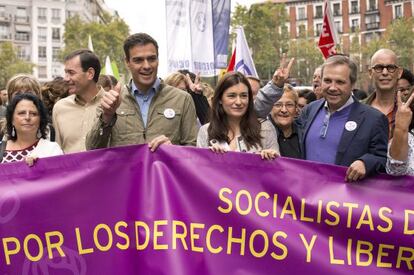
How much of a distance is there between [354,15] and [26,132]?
8377 cm

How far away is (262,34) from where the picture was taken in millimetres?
63156

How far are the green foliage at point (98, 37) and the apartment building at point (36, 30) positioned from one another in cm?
1496

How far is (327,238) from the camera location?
3.57m

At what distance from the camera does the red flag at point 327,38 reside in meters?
9.77

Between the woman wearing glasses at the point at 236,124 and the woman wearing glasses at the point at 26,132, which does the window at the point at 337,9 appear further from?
the woman wearing glasses at the point at 26,132

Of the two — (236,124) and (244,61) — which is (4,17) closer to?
(244,61)

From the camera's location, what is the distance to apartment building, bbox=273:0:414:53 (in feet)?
259

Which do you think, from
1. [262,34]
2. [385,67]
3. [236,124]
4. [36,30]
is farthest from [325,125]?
[36,30]

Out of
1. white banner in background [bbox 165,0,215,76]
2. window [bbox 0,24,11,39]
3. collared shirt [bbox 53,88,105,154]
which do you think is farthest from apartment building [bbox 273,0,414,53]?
collared shirt [bbox 53,88,105,154]

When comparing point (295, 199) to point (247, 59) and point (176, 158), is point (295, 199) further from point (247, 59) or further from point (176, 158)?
point (247, 59)

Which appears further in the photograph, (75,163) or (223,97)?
(223,97)

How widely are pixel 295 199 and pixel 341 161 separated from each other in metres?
0.40

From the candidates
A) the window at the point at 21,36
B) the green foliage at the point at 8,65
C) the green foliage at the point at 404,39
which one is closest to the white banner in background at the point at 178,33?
the green foliage at the point at 404,39

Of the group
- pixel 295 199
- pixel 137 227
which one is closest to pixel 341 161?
pixel 295 199
